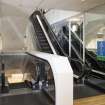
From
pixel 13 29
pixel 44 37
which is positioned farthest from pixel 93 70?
pixel 13 29

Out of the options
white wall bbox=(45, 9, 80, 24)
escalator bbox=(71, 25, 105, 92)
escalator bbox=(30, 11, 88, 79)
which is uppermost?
white wall bbox=(45, 9, 80, 24)

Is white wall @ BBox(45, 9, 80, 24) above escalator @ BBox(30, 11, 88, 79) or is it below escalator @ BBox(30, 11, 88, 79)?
above

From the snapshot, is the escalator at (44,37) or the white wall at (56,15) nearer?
the escalator at (44,37)

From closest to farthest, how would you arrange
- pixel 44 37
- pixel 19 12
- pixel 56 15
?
pixel 19 12 → pixel 44 37 → pixel 56 15

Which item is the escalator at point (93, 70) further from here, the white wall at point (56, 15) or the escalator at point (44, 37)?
the white wall at point (56, 15)

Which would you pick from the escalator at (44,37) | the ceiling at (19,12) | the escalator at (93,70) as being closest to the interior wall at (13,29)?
the ceiling at (19,12)

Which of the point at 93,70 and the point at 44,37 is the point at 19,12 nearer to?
the point at 44,37

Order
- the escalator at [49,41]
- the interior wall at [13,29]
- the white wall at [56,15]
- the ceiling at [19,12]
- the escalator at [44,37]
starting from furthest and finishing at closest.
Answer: the white wall at [56,15] < the escalator at [44,37] < the escalator at [49,41] < the interior wall at [13,29] < the ceiling at [19,12]

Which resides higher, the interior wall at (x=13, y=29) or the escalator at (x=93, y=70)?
the interior wall at (x=13, y=29)

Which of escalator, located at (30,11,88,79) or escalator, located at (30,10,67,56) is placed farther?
escalator, located at (30,10,67,56)

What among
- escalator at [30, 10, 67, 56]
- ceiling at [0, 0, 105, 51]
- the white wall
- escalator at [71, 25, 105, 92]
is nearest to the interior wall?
ceiling at [0, 0, 105, 51]

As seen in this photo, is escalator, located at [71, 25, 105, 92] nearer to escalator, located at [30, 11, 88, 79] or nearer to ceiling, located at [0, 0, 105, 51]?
escalator, located at [30, 11, 88, 79]

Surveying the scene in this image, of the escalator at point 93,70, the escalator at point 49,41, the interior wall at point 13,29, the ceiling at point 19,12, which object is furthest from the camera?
the escalator at point 49,41

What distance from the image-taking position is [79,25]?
698cm
